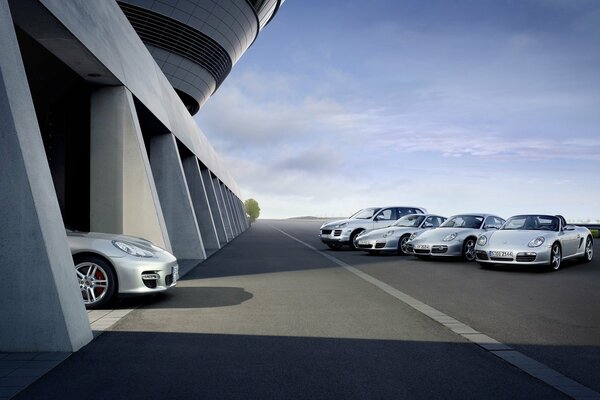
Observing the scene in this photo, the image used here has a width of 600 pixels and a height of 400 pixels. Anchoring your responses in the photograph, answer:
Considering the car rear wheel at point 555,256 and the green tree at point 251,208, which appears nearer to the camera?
the car rear wheel at point 555,256

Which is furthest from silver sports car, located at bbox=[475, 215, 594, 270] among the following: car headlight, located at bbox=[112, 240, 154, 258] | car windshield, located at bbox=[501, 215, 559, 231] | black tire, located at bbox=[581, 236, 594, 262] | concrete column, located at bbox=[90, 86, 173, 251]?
car headlight, located at bbox=[112, 240, 154, 258]

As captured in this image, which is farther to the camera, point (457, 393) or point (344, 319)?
point (344, 319)

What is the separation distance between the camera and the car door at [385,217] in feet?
65.5

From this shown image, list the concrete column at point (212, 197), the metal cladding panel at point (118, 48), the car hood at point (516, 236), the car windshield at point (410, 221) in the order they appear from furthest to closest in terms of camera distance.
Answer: the concrete column at point (212, 197)
the car windshield at point (410, 221)
the car hood at point (516, 236)
the metal cladding panel at point (118, 48)

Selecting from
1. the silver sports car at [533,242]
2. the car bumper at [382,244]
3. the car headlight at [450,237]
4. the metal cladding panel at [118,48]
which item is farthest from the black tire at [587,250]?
the metal cladding panel at [118,48]

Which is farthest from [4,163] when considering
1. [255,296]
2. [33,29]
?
[255,296]

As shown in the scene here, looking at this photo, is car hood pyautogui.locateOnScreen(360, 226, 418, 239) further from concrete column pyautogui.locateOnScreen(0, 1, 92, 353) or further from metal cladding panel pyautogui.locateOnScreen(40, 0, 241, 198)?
concrete column pyautogui.locateOnScreen(0, 1, 92, 353)

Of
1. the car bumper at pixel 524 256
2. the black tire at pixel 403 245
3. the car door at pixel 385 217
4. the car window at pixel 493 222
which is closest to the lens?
the car bumper at pixel 524 256

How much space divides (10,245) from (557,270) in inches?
455

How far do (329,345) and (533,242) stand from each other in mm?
8659

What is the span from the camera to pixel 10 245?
15.2 ft

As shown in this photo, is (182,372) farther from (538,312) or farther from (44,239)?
(538,312)

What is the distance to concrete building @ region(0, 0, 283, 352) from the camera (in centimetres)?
464

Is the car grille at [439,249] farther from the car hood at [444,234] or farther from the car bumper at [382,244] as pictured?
the car bumper at [382,244]
